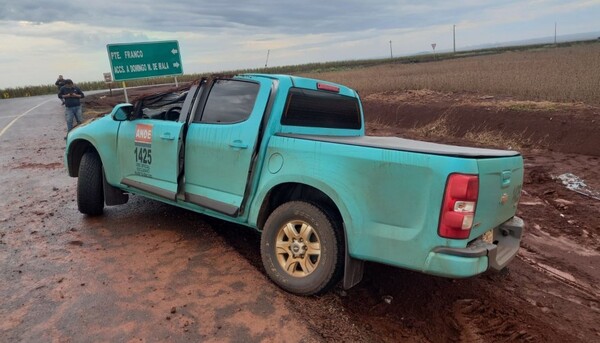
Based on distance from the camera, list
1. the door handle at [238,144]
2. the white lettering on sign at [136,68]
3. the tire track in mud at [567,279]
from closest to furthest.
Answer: the tire track in mud at [567,279]
the door handle at [238,144]
the white lettering on sign at [136,68]

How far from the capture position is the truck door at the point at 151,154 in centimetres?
458

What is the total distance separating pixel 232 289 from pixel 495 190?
2.23m

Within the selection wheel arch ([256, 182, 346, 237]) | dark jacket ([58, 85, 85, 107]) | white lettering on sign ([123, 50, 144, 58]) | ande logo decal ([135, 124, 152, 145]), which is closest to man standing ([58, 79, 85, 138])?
dark jacket ([58, 85, 85, 107])

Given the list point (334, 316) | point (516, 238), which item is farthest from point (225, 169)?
point (516, 238)

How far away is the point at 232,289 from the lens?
3783 millimetres

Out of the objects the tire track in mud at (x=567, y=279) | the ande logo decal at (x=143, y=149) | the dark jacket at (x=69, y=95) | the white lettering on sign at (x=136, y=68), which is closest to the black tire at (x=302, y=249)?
the ande logo decal at (x=143, y=149)

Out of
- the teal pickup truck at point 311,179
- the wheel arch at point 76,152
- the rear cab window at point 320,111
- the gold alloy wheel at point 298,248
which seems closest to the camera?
the teal pickup truck at point 311,179

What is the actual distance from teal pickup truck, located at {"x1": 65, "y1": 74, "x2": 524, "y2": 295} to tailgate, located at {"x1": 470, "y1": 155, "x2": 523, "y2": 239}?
15mm

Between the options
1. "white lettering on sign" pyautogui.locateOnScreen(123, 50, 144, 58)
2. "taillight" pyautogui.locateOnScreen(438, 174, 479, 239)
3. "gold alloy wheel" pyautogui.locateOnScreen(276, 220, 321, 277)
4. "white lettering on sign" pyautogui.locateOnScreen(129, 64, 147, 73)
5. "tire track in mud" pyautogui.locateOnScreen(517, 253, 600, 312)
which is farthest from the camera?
"white lettering on sign" pyautogui.locateOnScreen(129, 64, 147, 73)

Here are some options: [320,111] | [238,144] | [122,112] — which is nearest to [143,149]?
[122,112]

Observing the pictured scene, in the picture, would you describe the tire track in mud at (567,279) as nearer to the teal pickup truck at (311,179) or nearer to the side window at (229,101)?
the teal pickup truck at (311,179)

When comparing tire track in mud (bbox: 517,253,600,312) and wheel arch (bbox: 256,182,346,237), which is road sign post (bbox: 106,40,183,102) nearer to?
wheel arch (bbox: 256,182,346,237)

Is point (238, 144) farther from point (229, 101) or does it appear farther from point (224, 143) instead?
point (229, 101)

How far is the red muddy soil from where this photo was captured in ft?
10.6
